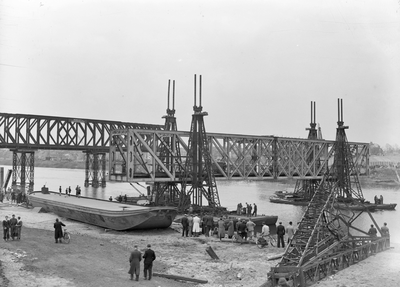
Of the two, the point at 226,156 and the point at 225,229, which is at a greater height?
the point at 226,156

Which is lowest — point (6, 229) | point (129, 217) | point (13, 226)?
point (129, 217)

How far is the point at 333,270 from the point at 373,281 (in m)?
1.79

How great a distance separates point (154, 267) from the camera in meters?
18.0

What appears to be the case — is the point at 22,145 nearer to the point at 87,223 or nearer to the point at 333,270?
the point at 87,223

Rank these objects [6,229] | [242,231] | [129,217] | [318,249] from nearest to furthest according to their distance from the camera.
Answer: [318,249] < [6,229] < [242,231] < [129,217]

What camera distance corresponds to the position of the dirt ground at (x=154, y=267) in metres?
15.5

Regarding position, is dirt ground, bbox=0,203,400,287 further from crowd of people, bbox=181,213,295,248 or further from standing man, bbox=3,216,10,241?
crowd of people, bbox=181,213,295,248

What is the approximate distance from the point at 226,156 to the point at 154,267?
3037cm

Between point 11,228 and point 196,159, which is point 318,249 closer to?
point 11,228

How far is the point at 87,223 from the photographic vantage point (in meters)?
30.4

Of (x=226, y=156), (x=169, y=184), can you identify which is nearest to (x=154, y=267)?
(x=169, y=184)

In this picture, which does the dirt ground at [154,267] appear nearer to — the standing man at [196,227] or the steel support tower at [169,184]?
the standing man at [196,227]

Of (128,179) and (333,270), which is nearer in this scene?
(333,270)

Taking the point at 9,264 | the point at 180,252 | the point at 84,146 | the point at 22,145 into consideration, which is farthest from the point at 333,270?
the point at 84,146
